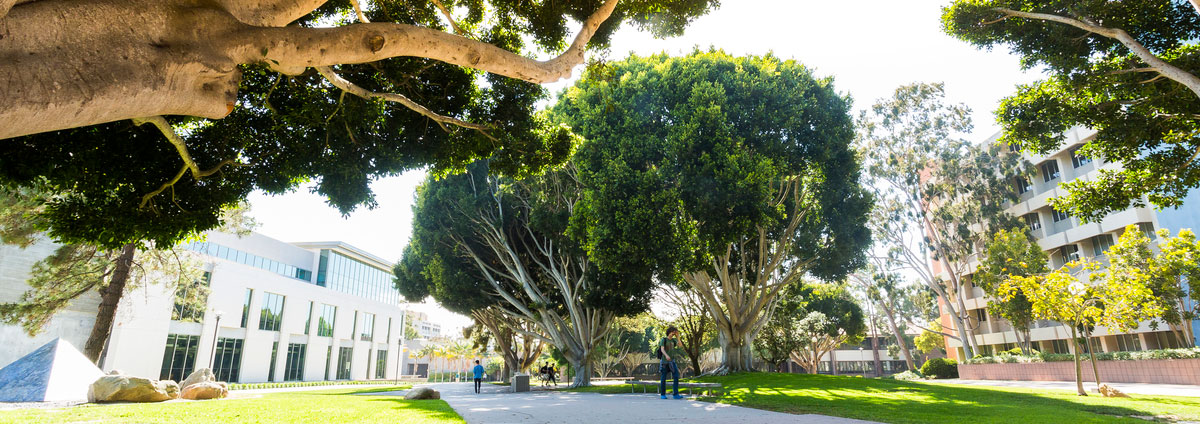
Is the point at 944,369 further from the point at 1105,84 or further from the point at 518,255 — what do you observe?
the point at 1105,84

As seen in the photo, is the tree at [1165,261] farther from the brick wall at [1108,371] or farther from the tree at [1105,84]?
the tree at [1105,84]

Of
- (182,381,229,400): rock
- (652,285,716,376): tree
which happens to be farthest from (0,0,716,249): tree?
(652,285,716,376): tree

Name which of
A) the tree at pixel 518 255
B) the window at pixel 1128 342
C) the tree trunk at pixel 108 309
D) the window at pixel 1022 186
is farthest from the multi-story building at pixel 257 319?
the window at pixel 1022 186

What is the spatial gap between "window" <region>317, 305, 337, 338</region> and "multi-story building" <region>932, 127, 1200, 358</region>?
49.9m

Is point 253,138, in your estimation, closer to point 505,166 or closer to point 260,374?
point 505,166

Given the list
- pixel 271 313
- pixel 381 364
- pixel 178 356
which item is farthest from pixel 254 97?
pixel 381 364

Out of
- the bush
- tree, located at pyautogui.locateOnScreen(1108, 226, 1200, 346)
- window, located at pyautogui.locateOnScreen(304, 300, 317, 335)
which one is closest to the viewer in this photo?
tree, located at pyautogui.locateOnScreen(1108, 226, 1200, 346)

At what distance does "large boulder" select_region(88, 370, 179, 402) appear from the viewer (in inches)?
532

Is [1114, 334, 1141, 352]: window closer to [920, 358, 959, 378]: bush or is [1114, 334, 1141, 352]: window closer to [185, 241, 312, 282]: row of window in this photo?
[920, 358, 959, 378]: bush

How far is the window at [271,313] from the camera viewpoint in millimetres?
41938

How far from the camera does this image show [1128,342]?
31.7 meters

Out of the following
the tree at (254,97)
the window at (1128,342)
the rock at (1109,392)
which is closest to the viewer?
the tree at (254,97)

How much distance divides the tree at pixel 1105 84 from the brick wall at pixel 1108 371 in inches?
719

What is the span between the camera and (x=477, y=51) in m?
5.18
